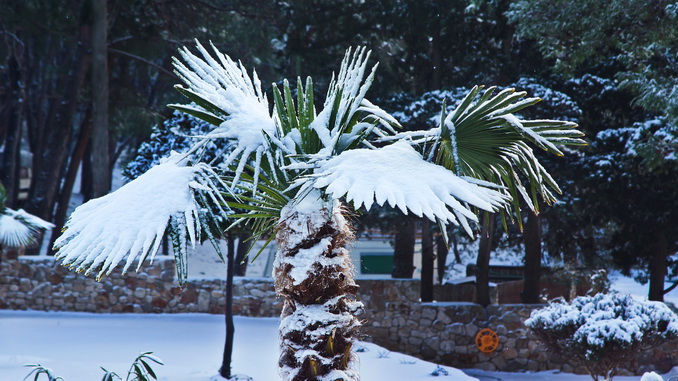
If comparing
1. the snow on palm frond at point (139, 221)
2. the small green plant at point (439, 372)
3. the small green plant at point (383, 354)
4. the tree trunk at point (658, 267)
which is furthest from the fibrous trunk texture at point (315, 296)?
the tree trunk at point (658, 267)

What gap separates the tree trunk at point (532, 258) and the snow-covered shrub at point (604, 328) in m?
5.15

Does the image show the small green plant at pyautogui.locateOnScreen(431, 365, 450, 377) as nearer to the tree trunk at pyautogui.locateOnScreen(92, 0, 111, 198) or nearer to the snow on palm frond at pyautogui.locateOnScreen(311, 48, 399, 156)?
the snow on palm frond at pyautogui.locateOnScreen(311, 48, 399, 156)

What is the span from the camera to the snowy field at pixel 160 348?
353 inches

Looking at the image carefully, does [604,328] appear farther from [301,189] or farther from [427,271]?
[427,271]

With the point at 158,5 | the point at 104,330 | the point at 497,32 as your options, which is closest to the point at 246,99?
the point at 104,330

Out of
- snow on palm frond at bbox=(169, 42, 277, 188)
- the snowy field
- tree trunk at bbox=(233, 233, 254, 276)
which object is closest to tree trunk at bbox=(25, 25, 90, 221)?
the snowy field

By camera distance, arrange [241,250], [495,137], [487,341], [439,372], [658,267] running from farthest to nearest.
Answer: [658,267] < [241,250] < [487,341] < [439,372] < [495,137]

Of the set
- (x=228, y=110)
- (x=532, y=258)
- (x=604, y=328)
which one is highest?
(x=228, y=110)

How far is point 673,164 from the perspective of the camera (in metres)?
11.0

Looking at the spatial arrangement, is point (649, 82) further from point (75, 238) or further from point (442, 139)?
point (75, 238)

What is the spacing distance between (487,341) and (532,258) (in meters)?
2.54

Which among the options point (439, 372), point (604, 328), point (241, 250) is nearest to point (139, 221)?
point (439, 372)

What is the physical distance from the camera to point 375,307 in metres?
13.9

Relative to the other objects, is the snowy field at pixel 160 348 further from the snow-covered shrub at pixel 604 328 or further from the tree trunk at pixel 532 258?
the tree trunk at pixel 532 258
